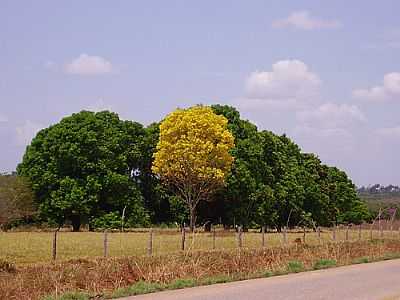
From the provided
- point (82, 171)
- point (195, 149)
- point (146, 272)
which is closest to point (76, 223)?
point (82, 171)

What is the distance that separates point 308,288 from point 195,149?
118ft

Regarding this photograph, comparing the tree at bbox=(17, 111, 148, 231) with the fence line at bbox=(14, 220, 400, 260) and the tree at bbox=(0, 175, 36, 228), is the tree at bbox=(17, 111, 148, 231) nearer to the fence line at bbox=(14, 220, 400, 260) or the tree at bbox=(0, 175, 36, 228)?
the tree at bbox=(0, 175, 36, 228)

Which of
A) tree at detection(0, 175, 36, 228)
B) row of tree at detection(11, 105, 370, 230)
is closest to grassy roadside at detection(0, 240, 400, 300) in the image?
row of tree at detection(11, 105, 370, 230)

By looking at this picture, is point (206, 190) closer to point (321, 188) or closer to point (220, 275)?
point (321, 188)

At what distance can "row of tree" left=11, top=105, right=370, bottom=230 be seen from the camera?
60406mm

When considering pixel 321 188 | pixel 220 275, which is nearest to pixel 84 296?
pixel 220 275

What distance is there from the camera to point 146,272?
1923cm

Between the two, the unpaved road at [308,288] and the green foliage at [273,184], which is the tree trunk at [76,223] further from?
the unpaved road at [308,288]

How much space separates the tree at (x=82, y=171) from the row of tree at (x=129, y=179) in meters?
0.09

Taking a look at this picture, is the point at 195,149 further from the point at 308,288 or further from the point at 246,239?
the point at 308,288

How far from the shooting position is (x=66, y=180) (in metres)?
59.9

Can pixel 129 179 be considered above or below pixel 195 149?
below

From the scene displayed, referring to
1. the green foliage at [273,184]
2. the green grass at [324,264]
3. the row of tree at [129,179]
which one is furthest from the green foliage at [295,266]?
the row of tree at [129,179]

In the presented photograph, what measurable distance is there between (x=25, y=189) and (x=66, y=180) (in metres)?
3.52
